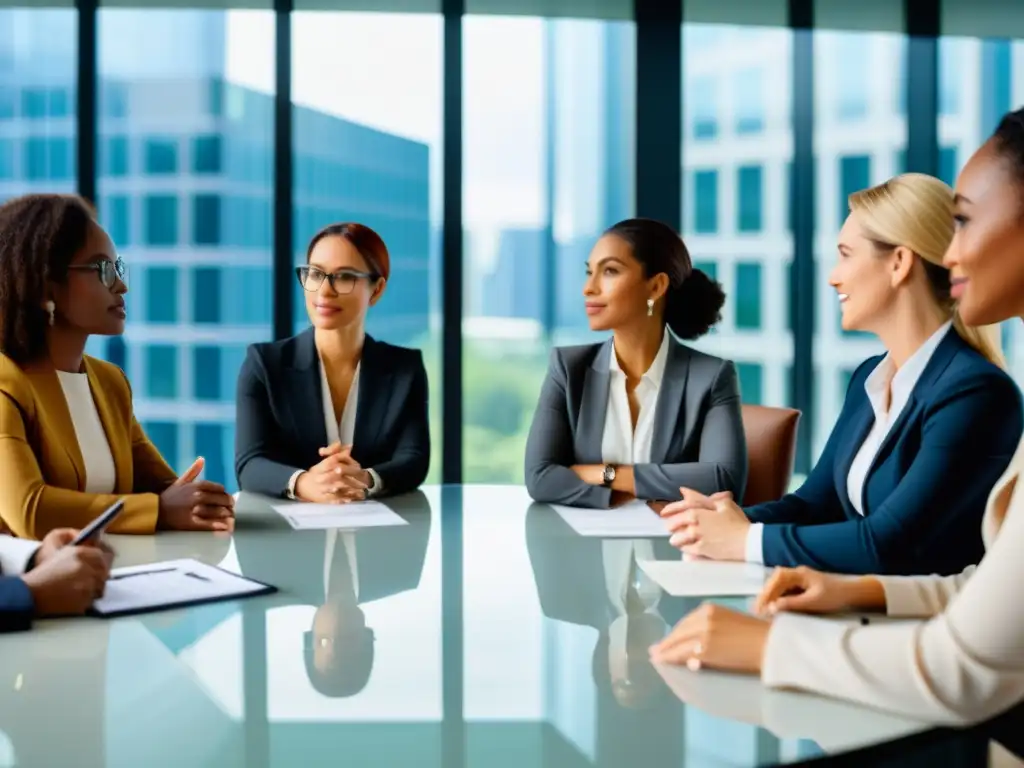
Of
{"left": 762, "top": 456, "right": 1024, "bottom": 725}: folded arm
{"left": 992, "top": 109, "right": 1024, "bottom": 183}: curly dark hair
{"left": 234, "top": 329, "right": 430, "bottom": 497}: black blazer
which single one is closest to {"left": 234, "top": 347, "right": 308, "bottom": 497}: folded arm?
{"left": 234, "top": 329, "right": 430, "bottom": 497}: black blazer

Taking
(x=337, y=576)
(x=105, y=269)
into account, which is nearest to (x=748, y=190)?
(x=105, y=269)

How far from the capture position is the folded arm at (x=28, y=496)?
226 cm

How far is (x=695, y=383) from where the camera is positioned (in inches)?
122

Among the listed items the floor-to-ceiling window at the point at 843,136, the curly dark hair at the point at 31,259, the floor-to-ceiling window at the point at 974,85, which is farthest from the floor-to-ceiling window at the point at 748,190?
the curly dark hair at the point at 31,259

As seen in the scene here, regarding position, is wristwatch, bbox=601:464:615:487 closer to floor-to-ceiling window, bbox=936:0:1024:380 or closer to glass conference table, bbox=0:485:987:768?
glass conference table, bbox=0:485:987:768

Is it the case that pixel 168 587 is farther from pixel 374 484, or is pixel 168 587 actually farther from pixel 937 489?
pixel 937 489

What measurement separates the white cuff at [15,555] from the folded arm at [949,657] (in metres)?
1.39

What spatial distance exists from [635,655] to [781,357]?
4.76 m

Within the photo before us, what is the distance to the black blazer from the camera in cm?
314

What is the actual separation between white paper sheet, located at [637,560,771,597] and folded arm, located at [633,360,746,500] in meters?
0.69

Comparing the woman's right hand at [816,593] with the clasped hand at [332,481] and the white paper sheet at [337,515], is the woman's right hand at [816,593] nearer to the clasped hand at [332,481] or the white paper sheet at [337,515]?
the white paper sheet at [337,515]

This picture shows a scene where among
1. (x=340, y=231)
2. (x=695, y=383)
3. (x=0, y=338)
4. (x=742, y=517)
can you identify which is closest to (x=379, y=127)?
(x=340, y=231)

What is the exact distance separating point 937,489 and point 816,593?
1.42 feet

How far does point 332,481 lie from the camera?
287 centimetres
